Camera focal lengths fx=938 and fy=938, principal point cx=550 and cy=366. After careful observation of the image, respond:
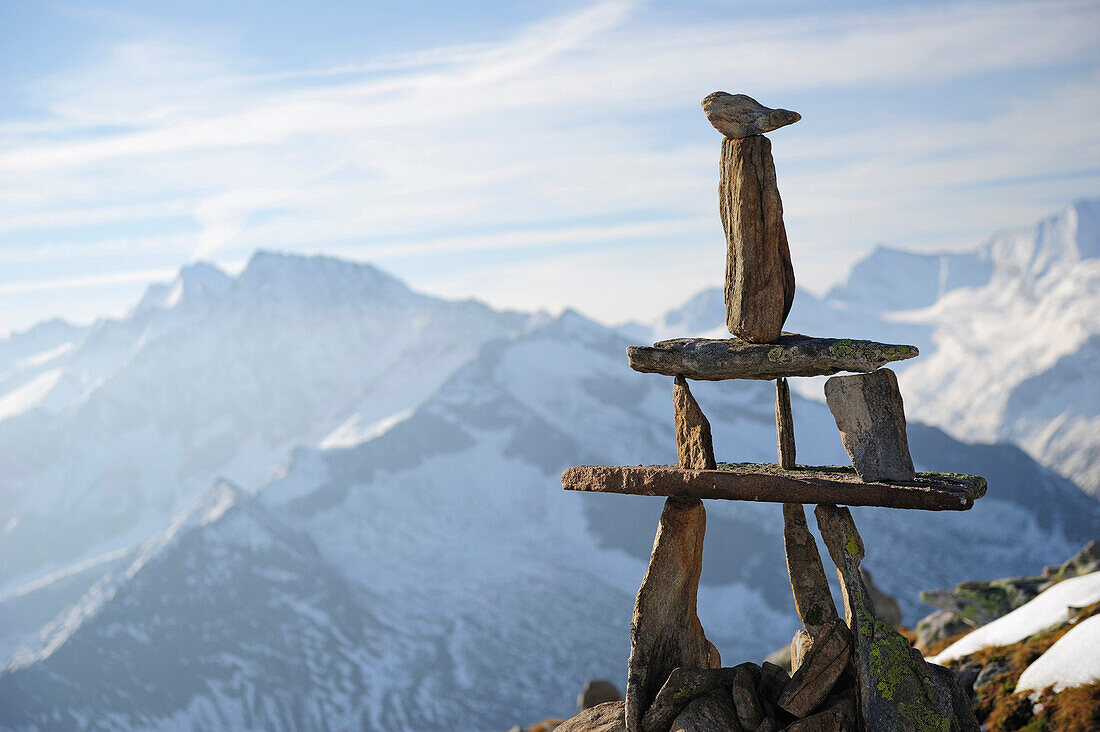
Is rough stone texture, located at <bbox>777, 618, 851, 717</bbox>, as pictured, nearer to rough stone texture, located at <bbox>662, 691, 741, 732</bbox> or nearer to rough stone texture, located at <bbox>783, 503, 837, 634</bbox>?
rough stone texture, located at <bbox>662, 691, 741, 732</bbox>

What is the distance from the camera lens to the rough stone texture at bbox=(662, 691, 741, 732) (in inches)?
754

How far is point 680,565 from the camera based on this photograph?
2119 cm

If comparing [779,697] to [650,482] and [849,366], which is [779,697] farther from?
[849,366]

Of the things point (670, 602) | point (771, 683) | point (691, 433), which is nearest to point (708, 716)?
point (771, 683)

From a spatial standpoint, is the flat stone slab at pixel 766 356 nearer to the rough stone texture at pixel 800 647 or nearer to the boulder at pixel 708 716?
the rough stone texture at pixel 800 647

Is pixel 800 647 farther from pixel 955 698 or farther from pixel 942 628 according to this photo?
pixel 942 628

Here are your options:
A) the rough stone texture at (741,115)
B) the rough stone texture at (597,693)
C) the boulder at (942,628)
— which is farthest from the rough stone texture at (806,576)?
the rough stone texture at (597,693)

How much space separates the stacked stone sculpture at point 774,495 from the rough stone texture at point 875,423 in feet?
0.09

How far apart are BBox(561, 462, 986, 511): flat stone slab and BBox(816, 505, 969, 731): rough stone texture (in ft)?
3.40

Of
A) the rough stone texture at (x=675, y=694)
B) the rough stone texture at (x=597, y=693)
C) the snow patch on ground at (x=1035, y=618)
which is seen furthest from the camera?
the rough stone texture at (x=597, y=693)

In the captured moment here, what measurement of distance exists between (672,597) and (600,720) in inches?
136

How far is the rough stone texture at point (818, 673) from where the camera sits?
63.0 ft

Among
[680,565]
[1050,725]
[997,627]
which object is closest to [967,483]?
[680,565]

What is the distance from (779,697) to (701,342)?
759cm
